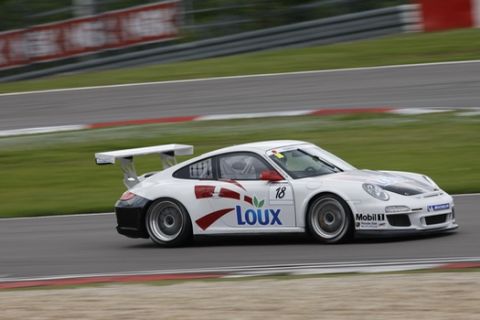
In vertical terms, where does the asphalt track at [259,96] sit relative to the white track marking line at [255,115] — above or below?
above

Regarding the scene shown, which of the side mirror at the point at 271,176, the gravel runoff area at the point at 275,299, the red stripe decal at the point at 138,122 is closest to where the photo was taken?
the gravel runoff area at the point at 275,299

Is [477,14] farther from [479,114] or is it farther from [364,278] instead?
[364,278]

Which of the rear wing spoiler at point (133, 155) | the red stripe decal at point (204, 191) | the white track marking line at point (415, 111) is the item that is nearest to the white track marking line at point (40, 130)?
the white track marking line at point (415, 111)

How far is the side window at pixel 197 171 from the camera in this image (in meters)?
11.4

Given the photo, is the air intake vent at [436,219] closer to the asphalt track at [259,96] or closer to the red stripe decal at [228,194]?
the red stripe decal at [228,194]

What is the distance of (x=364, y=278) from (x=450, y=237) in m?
2.28

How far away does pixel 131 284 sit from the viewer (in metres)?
9.23

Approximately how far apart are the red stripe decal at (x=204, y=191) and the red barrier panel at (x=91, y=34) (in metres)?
15.1

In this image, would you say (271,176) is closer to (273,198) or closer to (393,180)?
(273,198)

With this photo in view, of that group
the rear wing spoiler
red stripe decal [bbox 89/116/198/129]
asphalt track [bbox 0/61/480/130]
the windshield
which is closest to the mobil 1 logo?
the windshield

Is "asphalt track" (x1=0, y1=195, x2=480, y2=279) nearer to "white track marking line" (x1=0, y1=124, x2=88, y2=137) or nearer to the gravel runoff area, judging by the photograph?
the gravel runoff area

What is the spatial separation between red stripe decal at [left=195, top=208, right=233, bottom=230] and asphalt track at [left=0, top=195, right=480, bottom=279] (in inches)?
9.5

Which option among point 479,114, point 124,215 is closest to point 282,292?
point 124,215

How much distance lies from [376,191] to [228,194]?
160 centimetres
